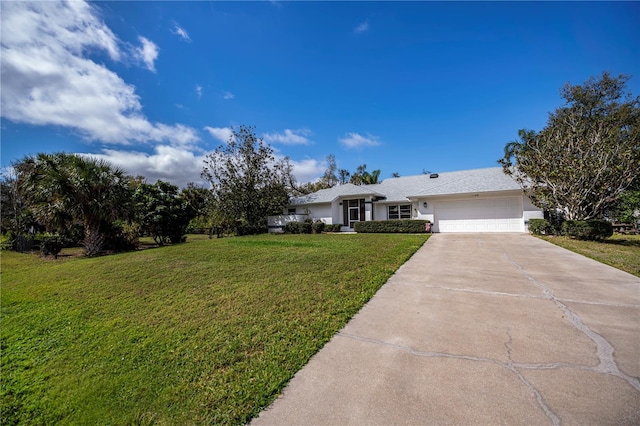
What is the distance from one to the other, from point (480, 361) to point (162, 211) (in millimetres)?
17197

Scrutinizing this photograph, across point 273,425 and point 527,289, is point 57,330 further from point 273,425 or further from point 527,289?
point 527,289

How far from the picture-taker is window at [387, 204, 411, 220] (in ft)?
66.8

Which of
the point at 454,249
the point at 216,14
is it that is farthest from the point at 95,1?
the point at 454,249

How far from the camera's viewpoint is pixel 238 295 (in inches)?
206

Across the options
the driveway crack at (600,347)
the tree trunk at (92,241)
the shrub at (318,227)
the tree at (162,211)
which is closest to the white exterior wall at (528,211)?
the shrub at (318,227)

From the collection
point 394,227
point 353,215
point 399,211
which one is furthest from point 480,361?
point 353,215

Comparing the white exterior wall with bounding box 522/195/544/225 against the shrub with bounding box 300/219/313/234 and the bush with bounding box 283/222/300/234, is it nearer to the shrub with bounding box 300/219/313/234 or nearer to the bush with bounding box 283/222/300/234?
the shrub with bounding box 300/219/313/234

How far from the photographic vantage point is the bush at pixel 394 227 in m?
16.9

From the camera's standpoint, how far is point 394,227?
17.6 meters

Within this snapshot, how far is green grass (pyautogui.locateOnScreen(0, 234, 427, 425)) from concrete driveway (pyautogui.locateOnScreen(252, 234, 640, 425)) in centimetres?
42

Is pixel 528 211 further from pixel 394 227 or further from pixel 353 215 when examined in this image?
pixel 353 215

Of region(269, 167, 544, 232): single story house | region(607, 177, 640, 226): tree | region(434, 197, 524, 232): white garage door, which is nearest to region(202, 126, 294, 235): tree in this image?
region(269, 167, 544, 232): single story house

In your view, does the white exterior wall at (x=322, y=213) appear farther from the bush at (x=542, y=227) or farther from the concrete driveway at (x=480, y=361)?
the concrete driveway at (x=480, y=361)

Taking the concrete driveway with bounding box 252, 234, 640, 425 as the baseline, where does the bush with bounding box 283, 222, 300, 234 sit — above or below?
above
